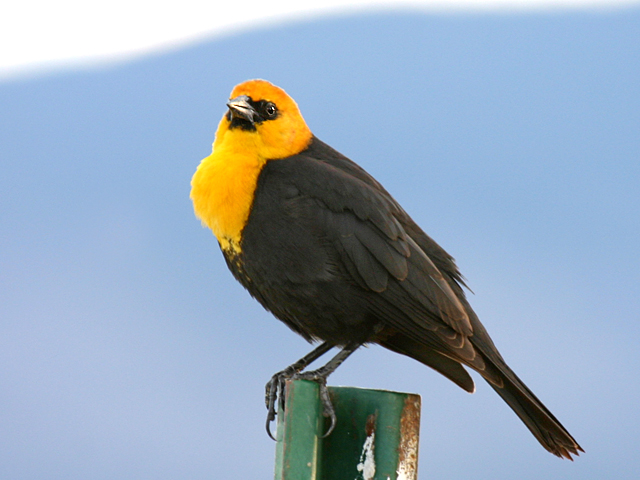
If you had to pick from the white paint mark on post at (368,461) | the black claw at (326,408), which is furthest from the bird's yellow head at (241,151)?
the white paint mark on post at (368,461)

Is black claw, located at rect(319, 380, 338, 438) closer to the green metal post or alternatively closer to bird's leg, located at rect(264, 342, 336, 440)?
the green metal post

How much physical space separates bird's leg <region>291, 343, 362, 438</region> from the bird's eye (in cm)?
112

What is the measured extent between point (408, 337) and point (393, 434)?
87 centimetres

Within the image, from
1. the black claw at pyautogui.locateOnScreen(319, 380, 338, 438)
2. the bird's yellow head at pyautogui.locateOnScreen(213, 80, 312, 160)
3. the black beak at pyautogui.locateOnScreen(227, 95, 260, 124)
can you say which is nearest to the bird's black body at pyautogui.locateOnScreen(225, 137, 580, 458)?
the bird's yellow head at pyautogui.locateOnScreen(213, 80, 312, 160)

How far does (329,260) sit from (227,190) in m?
0.55

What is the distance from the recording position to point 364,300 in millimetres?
3135

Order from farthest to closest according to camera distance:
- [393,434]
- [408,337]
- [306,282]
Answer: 1. [408,337]
2. [306,282]
3. [393,434]

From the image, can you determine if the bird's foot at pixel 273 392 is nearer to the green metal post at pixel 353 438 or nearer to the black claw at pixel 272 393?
the black claw at pixel 272 393

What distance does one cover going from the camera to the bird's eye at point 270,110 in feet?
11.3

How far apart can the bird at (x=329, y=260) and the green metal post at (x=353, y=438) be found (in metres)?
0.44

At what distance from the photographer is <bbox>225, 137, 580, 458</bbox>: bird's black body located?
3.12m

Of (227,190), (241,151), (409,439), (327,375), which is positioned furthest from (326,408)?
(241,151)

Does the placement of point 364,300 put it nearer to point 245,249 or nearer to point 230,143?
point 245,249

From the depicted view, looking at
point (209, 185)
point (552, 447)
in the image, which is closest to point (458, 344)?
point (552, 447)
